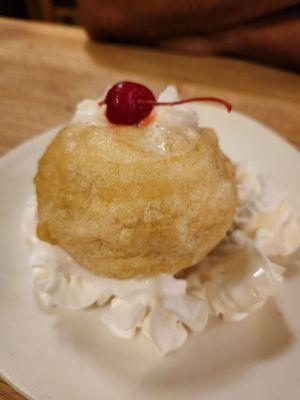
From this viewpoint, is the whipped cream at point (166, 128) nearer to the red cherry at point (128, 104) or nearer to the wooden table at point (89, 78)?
the red cherry at point (128, 104)

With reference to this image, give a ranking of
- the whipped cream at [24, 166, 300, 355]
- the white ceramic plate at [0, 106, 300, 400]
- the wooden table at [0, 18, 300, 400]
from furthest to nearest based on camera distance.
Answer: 1. the wooden table at [0, 18, 300, 400]
2. the whipped cream at [24, 166, 300, 355]
3. the white ceramic plate at [0, 106, 300, 400]

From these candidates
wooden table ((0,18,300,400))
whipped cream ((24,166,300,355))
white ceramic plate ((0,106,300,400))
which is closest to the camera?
white ceramic plate ((0,106,300,400))

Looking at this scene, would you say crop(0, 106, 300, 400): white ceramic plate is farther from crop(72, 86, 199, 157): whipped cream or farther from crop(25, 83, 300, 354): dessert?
crop(72, 86, 199, 157): whipped cream

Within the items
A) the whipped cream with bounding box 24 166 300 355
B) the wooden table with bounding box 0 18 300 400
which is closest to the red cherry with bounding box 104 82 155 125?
the whipped cream with bounding box 24 166 300 355

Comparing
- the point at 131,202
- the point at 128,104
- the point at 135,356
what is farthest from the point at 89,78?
the point at 135,356

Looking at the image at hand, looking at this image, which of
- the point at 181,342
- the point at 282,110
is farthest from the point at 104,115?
the point at 282,110

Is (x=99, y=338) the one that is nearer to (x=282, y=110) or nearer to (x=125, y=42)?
(x=282, y=110)

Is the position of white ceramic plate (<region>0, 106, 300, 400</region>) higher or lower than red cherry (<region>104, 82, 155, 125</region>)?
lower
